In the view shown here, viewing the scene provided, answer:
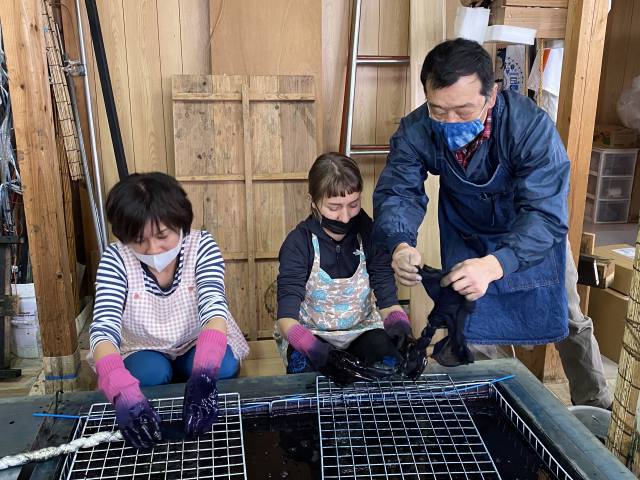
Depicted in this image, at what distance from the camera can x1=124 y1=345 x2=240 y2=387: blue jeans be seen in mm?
1598

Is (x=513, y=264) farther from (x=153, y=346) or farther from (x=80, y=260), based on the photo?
(x=80, y=260)

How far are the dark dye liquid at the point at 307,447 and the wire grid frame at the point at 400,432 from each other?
3cm

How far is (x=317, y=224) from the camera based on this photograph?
6.29 feet

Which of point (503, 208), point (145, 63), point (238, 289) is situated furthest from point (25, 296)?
point (503, 208)

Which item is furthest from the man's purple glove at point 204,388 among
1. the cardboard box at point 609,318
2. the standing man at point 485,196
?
the cardboard box at point 609,318

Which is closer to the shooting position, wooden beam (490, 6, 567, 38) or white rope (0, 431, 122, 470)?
white rope (0, 431, 122, 470)

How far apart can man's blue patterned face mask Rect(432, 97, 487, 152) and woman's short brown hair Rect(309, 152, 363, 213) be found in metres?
0.36

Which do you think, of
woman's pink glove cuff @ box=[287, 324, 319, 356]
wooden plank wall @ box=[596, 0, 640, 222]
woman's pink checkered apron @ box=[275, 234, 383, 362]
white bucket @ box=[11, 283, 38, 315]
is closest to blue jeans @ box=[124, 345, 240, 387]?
woman's pink glove cuff @ box=[287, 324, 319, 356]

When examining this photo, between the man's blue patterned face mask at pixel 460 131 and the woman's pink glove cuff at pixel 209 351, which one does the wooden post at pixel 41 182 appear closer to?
the woman's pink glove cuff at pixel 209 351

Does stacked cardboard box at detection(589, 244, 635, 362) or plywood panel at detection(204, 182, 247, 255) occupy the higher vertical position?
plywood panel at detection(204, 182, 247, 255)

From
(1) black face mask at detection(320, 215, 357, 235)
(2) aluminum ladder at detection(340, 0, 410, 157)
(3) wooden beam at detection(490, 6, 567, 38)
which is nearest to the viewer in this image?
(1) black face mask at detection(320, 215, 357, 235)

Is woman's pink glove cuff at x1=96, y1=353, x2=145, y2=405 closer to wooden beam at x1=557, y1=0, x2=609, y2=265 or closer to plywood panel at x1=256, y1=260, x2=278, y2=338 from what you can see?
plywood panel at x1=256, y1=260, x2=278, y2=338

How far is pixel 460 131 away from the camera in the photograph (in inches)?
60.1

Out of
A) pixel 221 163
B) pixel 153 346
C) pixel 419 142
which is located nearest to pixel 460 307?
pixel 419 142
